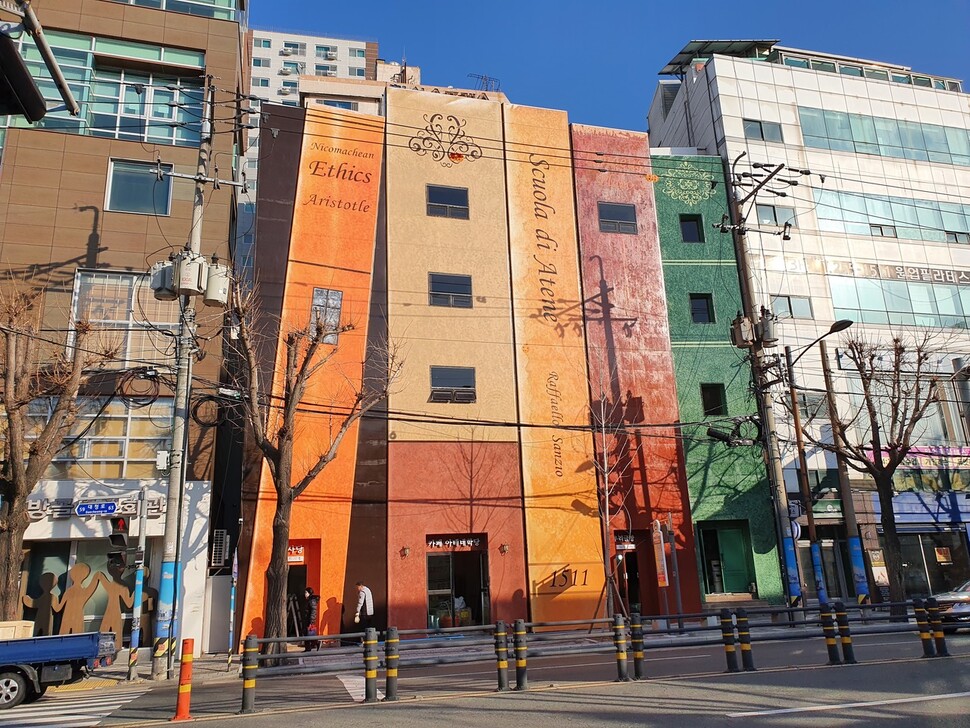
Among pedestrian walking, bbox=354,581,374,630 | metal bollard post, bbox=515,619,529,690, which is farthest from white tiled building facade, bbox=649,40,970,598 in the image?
metal bollard post, bbox=515,619,529,690

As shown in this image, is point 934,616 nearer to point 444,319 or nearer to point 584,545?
point 584,545

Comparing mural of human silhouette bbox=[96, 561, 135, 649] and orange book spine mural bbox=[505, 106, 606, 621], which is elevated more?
orange book spine mural bbox=[505, 106, 606, 621]

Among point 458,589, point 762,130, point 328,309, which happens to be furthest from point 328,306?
point 762,130

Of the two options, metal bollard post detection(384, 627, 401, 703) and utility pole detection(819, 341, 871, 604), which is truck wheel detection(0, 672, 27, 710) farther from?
utility pole detection(819, 341, 871, 604)

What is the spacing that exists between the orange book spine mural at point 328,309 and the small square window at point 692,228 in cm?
1216

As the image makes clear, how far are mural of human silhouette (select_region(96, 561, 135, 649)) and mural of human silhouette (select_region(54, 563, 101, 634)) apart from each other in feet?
0.75

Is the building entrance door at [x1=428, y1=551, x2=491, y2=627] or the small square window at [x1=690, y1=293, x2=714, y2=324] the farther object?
the small square window at [x1=690, y1=293, x2=714, y2=324]

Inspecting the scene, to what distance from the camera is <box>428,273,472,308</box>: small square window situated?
25547mm

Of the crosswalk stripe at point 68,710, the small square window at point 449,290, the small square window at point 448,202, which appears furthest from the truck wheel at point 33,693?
the small square window at point 448,202

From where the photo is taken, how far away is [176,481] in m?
17.1

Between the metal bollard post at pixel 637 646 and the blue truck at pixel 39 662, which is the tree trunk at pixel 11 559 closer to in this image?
the blue truck at pixel 39 662

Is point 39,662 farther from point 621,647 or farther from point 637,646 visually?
point 637,646

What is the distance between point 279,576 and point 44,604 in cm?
735

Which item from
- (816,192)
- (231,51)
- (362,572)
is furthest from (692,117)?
(362,572)
